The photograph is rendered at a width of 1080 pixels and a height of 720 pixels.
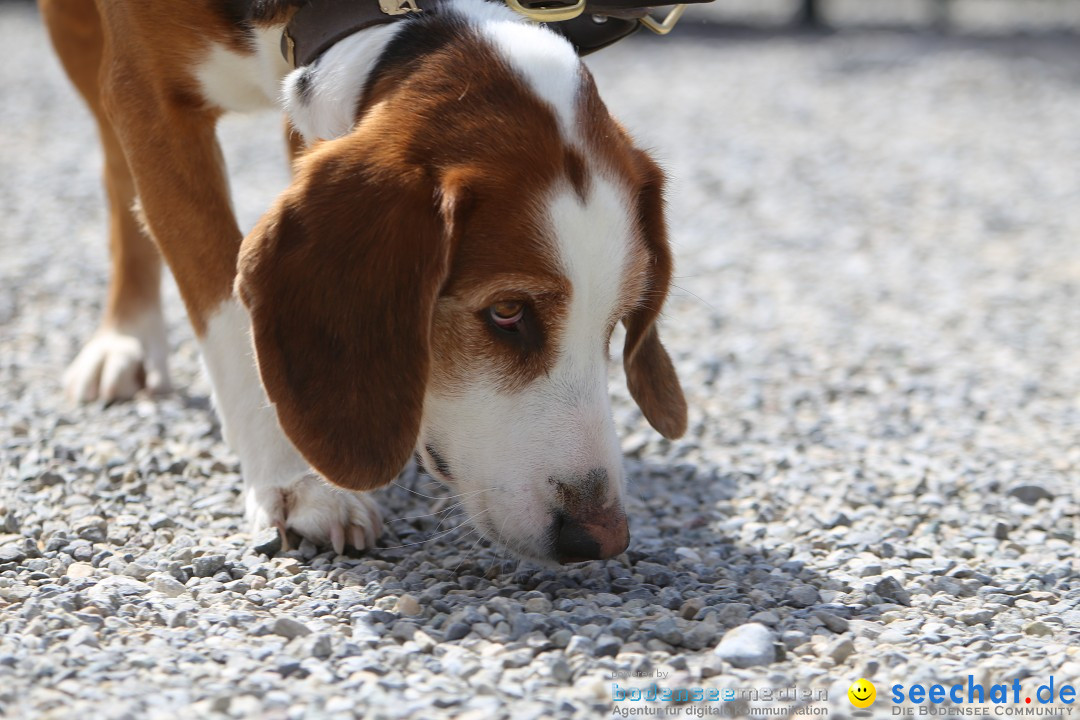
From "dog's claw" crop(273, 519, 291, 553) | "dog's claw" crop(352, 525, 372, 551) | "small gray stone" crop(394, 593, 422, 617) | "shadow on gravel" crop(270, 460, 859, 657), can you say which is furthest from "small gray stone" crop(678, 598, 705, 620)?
"dog's claw" crop(273, 519, 291, 553)

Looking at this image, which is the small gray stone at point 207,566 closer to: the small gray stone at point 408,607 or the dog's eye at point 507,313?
the small gray stone at point 408,607

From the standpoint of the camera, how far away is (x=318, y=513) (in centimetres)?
302

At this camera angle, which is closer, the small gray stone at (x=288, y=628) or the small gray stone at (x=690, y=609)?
the small gray stone at (x=288, y=628)

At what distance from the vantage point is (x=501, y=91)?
2.67 metres

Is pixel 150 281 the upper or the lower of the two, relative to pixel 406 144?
lower

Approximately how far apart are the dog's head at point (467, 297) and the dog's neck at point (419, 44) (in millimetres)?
50

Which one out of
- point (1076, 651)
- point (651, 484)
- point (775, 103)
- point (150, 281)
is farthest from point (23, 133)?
point (1076, 651)

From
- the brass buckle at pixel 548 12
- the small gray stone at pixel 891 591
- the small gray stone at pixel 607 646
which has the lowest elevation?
the small gray stone at pixel 891 591

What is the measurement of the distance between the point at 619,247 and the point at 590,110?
0.32 meters

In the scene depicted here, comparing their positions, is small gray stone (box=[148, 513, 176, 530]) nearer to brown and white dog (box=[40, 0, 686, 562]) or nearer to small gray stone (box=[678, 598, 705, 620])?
brown and white dog (box=[40, 0, 686, 562])

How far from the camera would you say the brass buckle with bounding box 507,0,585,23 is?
301cm

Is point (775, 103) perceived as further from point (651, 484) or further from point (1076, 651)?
point (1076, 651)

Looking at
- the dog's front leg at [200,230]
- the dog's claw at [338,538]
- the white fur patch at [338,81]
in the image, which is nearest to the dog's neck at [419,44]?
the white fur patch at [338,81]

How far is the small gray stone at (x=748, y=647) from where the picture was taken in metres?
2.45
